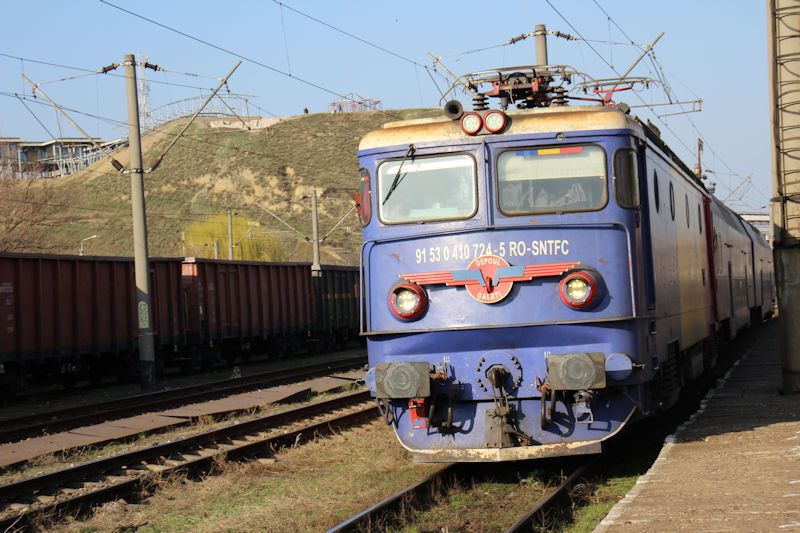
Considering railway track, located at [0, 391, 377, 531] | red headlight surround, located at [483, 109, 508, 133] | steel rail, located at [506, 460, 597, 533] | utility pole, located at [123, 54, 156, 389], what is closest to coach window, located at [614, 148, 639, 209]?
red headlight surround, located at [483, 109, 508, 133]

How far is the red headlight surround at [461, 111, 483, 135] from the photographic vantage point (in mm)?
8578

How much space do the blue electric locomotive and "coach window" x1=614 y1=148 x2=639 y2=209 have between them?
17 mm

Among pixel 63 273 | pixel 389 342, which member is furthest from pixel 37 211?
pixel 389 342

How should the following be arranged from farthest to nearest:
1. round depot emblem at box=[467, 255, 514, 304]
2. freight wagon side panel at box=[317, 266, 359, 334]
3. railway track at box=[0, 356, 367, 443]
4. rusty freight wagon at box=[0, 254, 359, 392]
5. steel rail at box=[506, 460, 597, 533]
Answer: freight wagon side panel at box=[317, 266, 359, 334], rusty freight wagon at box=[0, 254, 359, 392], railway track at box=[0, 356, 367, 443], round depot emblem at box=[467, 255, 514, 304], steel rail at box=[506, 460, 597, 533]

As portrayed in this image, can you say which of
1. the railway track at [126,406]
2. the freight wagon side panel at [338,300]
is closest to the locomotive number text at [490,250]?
the railway track at [126,406]

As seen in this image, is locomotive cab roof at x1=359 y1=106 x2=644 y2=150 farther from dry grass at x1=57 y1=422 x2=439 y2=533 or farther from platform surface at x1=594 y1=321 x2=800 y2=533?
dry grass at x1=57 y1=422 x2=439 y2=533

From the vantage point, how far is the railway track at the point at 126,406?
13.7 metres

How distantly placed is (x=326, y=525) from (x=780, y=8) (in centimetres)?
937

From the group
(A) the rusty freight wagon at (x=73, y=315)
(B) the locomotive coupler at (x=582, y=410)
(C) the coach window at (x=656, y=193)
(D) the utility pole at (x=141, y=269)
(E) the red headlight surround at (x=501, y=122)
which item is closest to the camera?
(B) the locomotive coupler at (x=582, y=410)

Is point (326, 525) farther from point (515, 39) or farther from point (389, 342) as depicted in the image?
point (515, 39)

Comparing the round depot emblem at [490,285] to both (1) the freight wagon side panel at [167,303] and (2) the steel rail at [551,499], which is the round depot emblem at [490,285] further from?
(1) the freight wagon side panel at [167,303]

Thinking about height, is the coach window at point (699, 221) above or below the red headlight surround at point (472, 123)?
below

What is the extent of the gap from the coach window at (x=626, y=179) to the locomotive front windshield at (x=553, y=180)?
0.40 feet

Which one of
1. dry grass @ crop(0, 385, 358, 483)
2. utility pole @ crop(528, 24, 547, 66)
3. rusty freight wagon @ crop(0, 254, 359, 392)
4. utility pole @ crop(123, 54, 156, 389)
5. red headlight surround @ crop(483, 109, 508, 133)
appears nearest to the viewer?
red headlight surround @ crop(483, 109, 508, 133)
